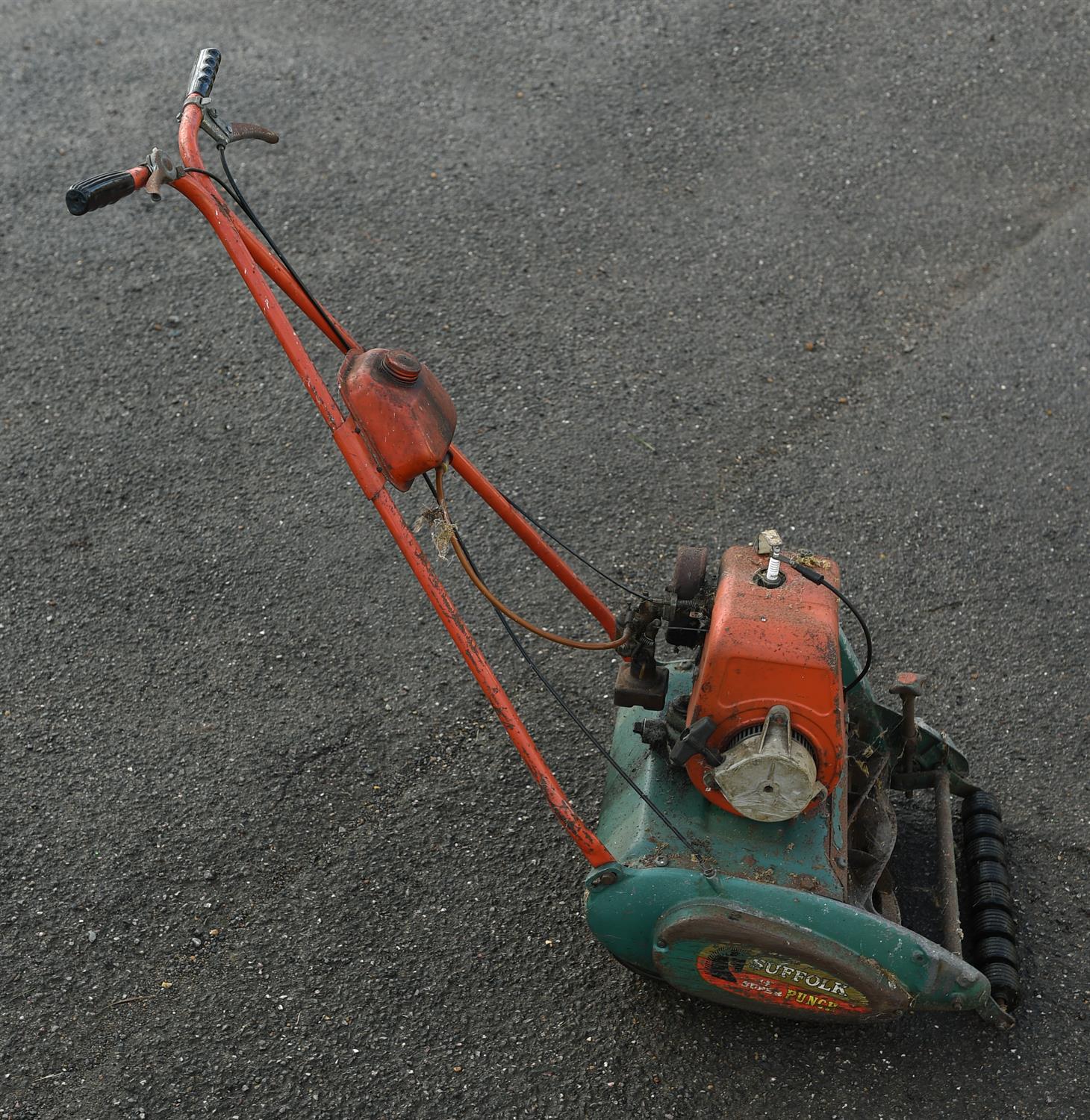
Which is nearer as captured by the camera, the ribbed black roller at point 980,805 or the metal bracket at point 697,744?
the metal bracket at point 697,744

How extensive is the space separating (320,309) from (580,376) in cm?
201

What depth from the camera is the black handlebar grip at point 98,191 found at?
239 cm

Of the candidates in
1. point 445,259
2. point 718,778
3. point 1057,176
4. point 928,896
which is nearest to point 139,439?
point 445,259

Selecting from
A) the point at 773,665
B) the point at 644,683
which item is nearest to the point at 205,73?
the point at 644,683

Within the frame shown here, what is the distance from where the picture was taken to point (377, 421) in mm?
2549

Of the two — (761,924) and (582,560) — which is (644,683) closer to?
(582,560)

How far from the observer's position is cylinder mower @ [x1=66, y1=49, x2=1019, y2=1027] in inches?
102

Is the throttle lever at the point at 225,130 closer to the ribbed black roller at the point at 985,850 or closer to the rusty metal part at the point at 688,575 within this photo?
the rusty metal part at the point at 688,575

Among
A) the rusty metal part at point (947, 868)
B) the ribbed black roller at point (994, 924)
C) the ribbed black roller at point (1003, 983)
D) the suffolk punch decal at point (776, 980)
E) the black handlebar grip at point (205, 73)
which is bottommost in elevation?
the ribbed black roller at point (1003, 983)

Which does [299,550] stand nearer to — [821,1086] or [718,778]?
[718,778]

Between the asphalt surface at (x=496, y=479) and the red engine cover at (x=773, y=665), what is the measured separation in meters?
0.79

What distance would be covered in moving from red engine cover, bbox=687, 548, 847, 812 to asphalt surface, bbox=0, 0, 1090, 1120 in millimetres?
788

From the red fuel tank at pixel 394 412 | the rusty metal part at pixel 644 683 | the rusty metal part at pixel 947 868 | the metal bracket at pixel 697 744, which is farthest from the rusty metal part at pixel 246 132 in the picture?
the rusty metal part at pixel 947 868

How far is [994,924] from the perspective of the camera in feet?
9.87
